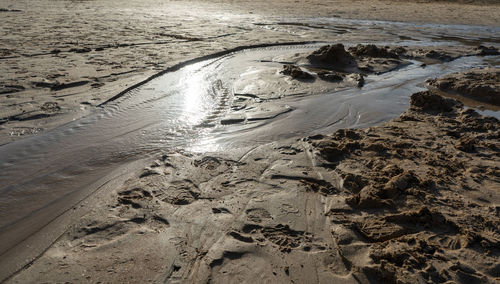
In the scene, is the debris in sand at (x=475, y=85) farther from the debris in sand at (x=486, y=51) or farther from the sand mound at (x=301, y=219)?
the debris in sand at (x=486, y=51)

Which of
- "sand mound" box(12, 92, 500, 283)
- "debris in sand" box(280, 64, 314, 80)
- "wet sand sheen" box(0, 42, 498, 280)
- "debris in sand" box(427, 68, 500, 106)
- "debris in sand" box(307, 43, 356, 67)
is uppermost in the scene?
"debris in sand" box(307, 43, 356, 67)

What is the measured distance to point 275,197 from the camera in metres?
2.71

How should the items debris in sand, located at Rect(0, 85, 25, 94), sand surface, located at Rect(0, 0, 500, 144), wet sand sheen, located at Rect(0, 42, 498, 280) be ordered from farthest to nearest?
debris in sand, located at Rect(0, 85, 25, 94) < sand surface, located at Rect(0, 0, 500, 144) < wet sand sheen, located at Rect(0, 42, 498, 280)

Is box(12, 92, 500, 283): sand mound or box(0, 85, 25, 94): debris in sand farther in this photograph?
box(0, 85, 25, 94): debris in sand

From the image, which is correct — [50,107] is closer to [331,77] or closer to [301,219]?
[301,219]

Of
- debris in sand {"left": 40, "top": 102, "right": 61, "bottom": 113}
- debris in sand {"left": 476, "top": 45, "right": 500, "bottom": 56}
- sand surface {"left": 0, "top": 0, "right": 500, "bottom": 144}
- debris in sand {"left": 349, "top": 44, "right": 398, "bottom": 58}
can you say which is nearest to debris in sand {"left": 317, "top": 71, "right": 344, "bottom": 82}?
debris in sand {"left": 349, "top": 44, "right": 398, "bottom": 58}

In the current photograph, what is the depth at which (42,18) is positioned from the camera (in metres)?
10.7

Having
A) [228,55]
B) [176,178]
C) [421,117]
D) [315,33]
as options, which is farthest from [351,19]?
[176,178]

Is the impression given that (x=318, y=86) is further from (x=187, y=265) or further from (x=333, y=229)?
(x=187, y=265)

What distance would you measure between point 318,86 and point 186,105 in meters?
2.51

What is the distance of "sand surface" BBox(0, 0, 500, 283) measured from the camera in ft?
6.68

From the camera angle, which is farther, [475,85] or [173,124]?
[475,85]

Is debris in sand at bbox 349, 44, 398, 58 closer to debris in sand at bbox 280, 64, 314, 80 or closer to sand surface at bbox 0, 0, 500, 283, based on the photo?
sand surface at bbox 0, 0, 500, 283

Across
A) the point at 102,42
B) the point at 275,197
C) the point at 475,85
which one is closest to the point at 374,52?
the point at 475,85
